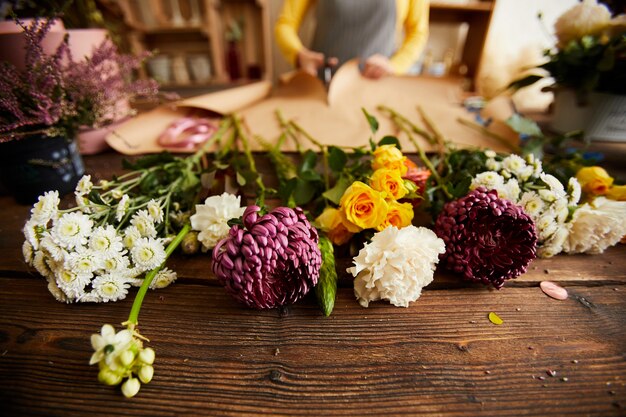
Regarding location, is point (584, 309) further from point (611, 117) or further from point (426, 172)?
point (611, 117)

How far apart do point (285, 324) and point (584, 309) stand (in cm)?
39

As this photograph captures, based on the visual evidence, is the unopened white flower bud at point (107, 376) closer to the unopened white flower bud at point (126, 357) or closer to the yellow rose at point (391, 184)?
the unopened white flower bud at point (126, 357)

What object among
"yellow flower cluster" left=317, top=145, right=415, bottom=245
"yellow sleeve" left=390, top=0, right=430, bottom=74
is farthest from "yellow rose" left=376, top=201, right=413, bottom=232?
"yellow sleeve" left=390, top=0, right=430, bottom=74

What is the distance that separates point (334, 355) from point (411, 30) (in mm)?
1331

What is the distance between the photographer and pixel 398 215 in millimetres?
415

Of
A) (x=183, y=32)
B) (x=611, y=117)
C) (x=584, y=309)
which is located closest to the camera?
(x=584, y=309)

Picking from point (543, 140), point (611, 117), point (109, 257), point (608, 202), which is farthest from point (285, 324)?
point (611, 117)

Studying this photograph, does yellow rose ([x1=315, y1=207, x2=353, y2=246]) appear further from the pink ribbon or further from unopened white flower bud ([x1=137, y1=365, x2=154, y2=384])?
the pink ribbon

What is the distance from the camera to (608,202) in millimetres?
458

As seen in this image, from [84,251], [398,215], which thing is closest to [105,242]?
[84,251]

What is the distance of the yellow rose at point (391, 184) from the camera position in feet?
1.33

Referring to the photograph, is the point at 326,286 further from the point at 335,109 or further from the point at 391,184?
the point at 335,109

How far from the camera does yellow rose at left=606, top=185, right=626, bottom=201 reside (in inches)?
19.2

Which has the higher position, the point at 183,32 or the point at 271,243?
the point at 183,32
